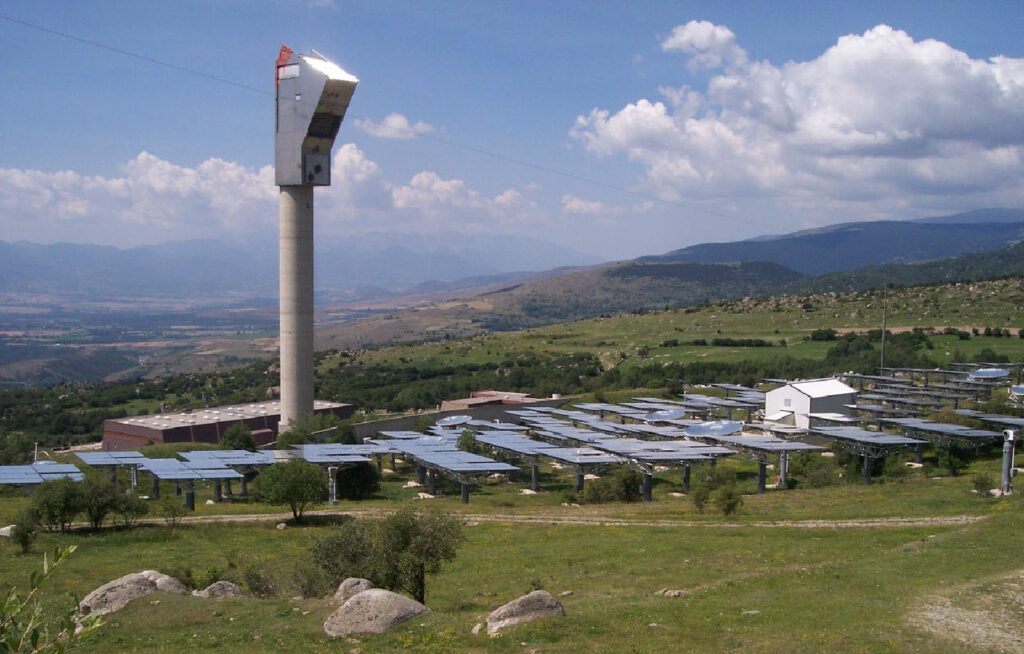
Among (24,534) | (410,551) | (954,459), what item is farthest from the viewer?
(954,459)

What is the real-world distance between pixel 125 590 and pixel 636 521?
72.6 ft

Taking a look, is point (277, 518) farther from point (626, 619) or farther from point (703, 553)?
point (626, 619)

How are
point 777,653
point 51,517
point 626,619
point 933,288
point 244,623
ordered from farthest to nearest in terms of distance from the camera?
point 933,288 → point 51,517 → point 244,623 → point 626,619 → point 777,653

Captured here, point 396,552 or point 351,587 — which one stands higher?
point 396,552

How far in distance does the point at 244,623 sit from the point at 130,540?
16.8 meters

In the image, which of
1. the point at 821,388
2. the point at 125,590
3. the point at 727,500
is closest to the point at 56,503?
the point at 125,590

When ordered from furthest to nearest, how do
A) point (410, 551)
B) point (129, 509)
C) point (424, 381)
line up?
point (424, 381) < point (129, 509) < point (410, 551)

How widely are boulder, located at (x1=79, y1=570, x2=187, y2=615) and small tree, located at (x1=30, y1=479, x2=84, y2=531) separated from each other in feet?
41.8

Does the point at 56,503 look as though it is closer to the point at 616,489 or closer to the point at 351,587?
the point at 351,587

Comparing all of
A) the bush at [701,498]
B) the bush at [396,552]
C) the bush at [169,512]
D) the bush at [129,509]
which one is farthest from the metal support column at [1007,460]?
the bush at [129,509]

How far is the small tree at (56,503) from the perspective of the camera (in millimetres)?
32156

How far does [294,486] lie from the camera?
36750 millimetres

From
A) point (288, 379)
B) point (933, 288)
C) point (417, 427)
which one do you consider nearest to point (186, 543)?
point (288, 379)

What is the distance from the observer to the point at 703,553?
27.5 m
